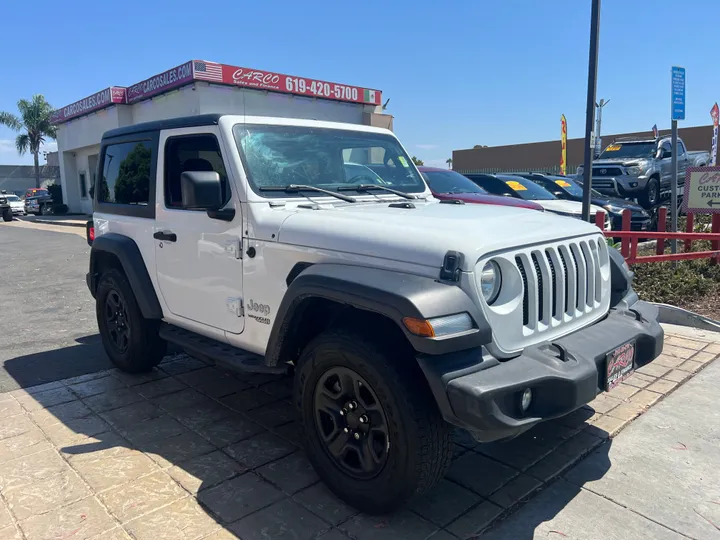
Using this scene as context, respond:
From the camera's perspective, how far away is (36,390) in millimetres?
4672

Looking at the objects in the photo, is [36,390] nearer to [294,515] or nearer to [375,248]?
[294,515]

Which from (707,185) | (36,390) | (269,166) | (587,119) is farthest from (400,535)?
(707,185)

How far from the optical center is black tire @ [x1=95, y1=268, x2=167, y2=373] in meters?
4.64

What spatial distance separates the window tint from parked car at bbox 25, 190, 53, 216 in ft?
110

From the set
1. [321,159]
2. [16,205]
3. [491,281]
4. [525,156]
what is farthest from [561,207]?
[16,205]

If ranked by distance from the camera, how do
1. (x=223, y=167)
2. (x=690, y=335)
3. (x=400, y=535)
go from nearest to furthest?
(x=400, y=535), (x=223, y=167), (x=690, y=335)

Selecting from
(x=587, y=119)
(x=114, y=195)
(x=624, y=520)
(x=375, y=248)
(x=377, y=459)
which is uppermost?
(x=587, y=119)

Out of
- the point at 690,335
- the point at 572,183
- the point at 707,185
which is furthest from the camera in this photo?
the point at 572,183

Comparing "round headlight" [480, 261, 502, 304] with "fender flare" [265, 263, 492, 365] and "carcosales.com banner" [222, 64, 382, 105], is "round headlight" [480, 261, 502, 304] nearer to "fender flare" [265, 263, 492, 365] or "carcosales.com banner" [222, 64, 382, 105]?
"fender flare" [265, 263, 492, 365]

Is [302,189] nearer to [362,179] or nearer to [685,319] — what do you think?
[362,179]

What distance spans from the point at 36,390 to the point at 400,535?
3.45 meters

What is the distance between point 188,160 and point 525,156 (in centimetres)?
3672

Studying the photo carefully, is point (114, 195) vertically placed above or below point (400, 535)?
above

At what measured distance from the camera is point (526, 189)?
11.1 meters
